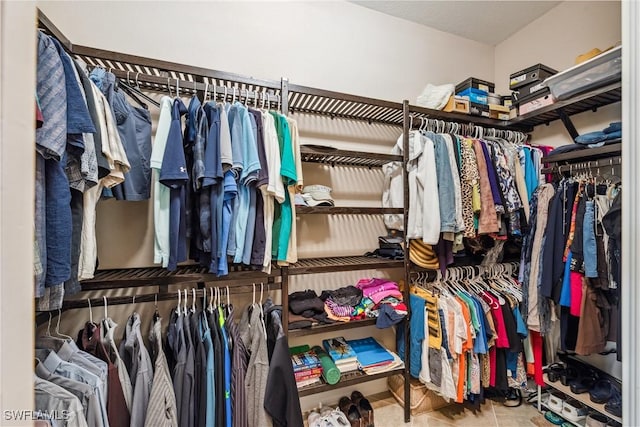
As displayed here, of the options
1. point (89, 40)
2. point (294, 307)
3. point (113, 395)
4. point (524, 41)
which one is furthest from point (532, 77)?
point (113, 395)

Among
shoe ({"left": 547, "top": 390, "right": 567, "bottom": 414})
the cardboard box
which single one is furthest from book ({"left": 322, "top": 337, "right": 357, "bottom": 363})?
the cardboard box

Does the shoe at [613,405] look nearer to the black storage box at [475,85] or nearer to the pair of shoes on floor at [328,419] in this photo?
the pair of shoes on floor at [328,419]

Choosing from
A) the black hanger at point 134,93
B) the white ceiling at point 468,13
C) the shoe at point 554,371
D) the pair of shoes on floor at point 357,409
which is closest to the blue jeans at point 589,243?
the shoe at point 554,371

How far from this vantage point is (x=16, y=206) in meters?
0.23

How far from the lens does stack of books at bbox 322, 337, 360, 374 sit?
1.52m

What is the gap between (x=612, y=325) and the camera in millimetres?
1237

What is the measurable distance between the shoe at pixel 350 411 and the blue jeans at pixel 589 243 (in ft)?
4.67

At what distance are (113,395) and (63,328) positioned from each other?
0.59 metres

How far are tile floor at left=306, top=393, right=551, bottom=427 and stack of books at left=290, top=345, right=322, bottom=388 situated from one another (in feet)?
1.78

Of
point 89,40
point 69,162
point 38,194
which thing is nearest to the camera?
point 38,194

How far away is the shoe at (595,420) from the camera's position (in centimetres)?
136

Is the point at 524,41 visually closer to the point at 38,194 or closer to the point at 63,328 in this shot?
the point at 38,194

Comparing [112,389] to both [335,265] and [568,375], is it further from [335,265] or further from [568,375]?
[568,375]

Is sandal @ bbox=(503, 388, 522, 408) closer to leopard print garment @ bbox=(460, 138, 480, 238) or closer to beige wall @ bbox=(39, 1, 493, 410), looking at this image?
beige wall @ bbox=(39, 1, 493, 410)
